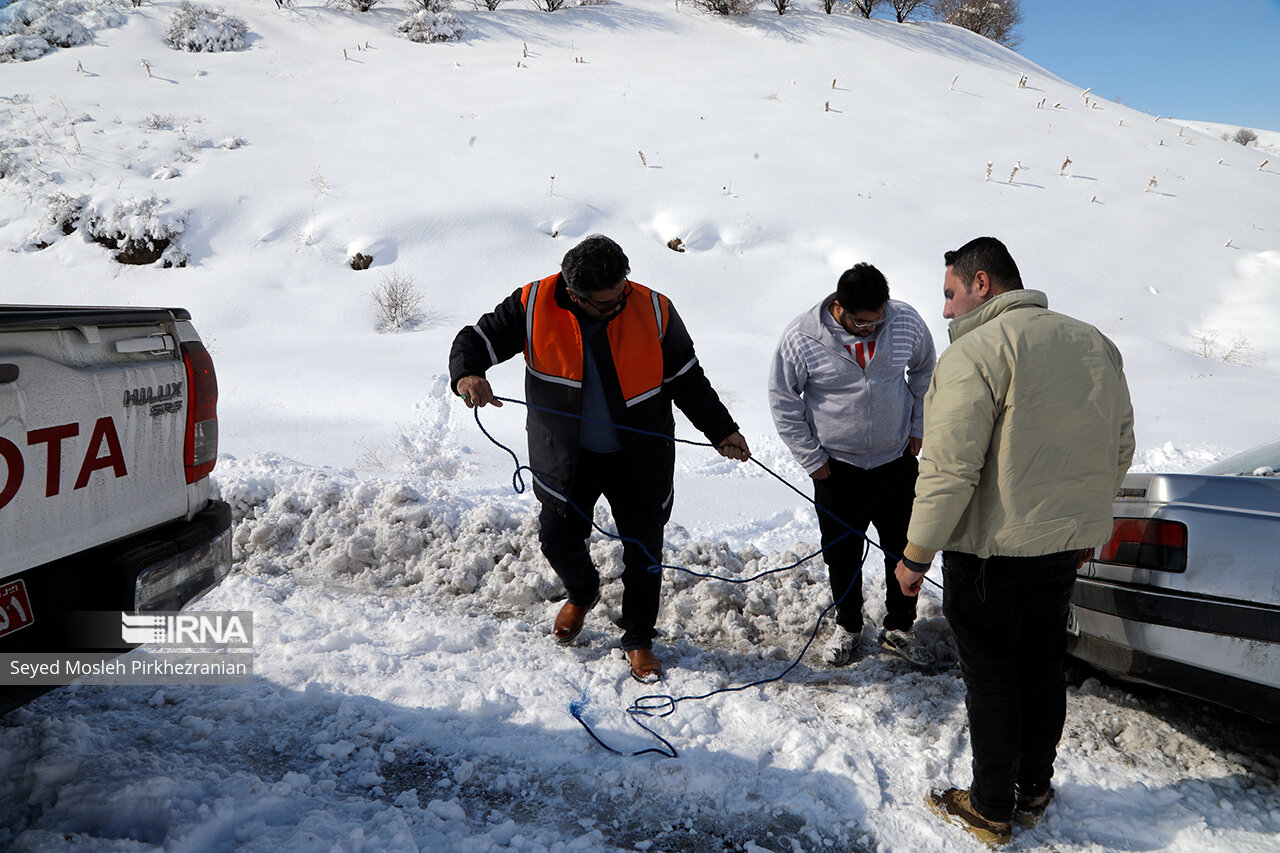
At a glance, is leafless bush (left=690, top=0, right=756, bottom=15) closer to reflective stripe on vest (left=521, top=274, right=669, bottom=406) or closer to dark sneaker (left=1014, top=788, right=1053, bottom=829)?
reflective stripe on vest (left=521, top=274, right=669, bottom=406)

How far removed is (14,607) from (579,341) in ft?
6.33

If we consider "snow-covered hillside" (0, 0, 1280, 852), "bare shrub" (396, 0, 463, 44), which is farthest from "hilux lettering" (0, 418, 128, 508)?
"bare shrub" (396, 0, 463, 44)

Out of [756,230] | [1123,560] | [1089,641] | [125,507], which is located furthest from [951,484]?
[756,230]

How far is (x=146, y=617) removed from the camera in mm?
2184

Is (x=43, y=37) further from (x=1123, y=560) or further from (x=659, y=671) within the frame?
(x=1123, y=560)

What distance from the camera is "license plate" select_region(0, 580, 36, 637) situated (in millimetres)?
1813

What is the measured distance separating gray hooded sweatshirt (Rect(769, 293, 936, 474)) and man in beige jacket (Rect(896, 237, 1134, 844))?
31.8 inches

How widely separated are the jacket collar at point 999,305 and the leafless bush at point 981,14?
97.8ft

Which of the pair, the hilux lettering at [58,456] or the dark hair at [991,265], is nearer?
the hilux lettering at [58,456]

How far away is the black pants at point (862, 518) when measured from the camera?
325 cm

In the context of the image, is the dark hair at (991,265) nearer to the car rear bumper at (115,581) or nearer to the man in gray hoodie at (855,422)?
the man in gray hoodie at (855,422)

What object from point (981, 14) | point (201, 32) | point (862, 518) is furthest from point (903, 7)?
point (862, 518)

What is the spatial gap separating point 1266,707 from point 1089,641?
500 millimetres

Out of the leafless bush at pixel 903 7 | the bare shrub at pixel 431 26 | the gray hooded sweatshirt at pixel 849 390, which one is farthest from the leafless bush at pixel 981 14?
the gray hooded sweatshirt at pixel 849 390
